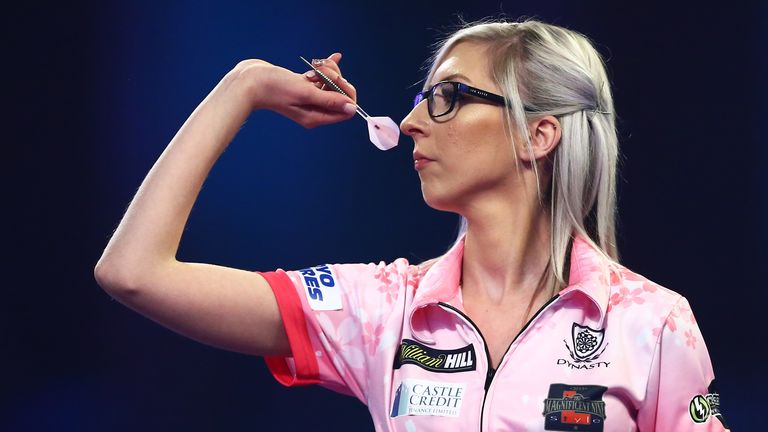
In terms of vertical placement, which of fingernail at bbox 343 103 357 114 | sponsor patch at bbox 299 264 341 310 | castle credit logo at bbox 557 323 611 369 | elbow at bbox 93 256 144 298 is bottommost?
castle credit logo at bbox 557 323 611 369

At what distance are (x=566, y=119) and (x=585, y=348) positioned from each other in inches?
20.0

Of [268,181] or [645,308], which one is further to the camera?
[268,181]

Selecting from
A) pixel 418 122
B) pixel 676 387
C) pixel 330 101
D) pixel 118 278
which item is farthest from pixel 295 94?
pixel 676 387

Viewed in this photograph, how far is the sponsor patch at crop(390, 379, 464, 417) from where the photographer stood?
1740mm

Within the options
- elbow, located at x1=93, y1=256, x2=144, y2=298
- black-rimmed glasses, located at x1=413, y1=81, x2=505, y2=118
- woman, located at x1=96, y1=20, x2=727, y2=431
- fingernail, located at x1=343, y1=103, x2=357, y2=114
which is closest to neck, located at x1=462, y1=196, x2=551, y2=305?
woman, located at x1=96, y1=20, x2=727, y2=431

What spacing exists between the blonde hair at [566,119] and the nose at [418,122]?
0.16m

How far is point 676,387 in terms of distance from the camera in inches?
67.7

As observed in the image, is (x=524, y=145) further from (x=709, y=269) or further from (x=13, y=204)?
(x=13, y=204)

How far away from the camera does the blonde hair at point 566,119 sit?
77.9 inches

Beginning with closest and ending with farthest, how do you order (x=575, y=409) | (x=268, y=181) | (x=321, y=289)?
(x=575, y=409)
(x=321, y=289)
(x=268, y=181)

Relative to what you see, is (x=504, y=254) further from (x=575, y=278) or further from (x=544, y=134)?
(x=544, y=134)

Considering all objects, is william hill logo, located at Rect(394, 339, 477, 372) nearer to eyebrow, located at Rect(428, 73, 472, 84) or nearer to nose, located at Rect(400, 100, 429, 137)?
nose, located at Rect(400, 100, 429, 137)

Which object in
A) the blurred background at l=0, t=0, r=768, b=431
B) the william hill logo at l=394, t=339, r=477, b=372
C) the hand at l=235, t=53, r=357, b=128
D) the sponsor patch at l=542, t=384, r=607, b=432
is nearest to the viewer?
the sponsor patch at l=542, t=384, r=607, b=432

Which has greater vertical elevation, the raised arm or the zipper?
the raised arm
